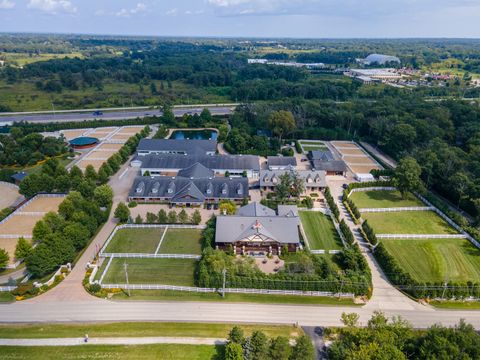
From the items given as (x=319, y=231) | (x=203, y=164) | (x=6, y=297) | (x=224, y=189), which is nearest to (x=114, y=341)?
(x=6, y=297)

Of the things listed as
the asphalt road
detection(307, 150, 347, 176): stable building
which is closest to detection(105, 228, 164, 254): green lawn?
detection(307, 150, 347, 176): stable building

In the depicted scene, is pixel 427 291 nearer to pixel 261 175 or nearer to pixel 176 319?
pixel 176 319

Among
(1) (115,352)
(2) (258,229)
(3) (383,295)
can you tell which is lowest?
(3) (383,295)

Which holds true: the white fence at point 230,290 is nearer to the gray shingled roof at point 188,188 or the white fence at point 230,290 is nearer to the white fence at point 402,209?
the gray shingled roof at point 188,188

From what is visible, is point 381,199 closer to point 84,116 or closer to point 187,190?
point 187,190

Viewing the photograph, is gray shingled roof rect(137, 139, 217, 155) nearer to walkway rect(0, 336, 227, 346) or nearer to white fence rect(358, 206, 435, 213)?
white fence rect(358, 206, 435, 213)

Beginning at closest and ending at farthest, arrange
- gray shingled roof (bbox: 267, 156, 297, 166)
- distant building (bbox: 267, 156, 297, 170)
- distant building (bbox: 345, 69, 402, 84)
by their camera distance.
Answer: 1. distant building (bbox: 267, 156, 297, 170)
2. gray shingled roof (bbox: 267, 156, 297, 166)
3. distant building (bbox: 345, 69, 402, 84)
